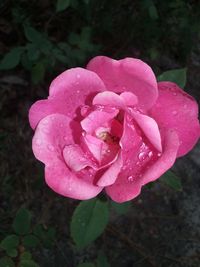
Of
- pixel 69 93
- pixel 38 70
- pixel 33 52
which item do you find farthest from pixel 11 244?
pixel 38 70

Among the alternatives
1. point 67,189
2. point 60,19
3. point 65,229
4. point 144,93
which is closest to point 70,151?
point 67,189

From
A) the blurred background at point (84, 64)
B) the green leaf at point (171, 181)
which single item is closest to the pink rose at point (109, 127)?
the green leaf at point (171, 181)

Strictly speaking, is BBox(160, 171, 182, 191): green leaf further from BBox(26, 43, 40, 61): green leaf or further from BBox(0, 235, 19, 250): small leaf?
BBox(26, 43, 40, 61): green leaf

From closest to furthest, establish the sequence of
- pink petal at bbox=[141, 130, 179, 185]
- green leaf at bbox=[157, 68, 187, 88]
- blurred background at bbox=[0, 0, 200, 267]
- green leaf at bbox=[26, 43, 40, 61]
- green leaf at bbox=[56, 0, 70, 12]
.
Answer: pink petal at bbox=[141, 130, 179, 185] → green leaf at bbox=[157, 68, 187, 88] → green leaf at bbox=[56, 0, 70, 12] → green leaf at bbox=[26, 43, 40, 61] → blurred background at bbox=[0, 0, 200, 267]

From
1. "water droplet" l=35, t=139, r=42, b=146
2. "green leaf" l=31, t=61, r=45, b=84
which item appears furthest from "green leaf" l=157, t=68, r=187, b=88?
"green leaf" l=31, t=61, r=45, b=84

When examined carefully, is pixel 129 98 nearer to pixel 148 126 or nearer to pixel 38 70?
pixel 148 126
